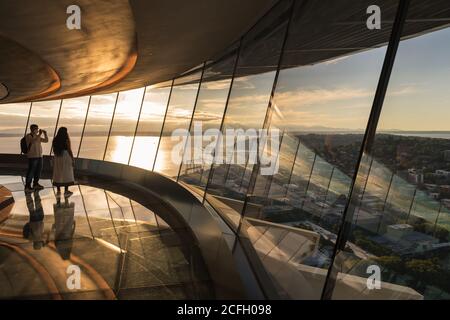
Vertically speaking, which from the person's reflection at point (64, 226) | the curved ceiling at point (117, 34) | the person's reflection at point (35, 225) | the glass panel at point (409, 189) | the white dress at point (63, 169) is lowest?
the person's reflection at point (35, 225)

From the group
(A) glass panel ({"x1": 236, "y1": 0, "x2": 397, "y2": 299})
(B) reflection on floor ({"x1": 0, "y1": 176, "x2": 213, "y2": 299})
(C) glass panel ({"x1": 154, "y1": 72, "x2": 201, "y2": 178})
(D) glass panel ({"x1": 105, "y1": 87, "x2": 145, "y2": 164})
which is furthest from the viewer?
(D) glass panel ({"x1": 105, "y1": 87, "x2": 145, "y2": 164})

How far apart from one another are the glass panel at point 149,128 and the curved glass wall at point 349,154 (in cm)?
1122

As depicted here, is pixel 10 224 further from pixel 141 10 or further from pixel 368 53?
pixel 368 53

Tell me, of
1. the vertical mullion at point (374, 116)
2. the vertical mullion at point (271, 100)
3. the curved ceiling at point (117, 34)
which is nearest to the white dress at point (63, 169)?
the curved ceiling at point (117, 34)

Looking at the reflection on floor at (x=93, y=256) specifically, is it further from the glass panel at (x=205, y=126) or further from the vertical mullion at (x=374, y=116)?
the glass panel at (x=205, y=126)

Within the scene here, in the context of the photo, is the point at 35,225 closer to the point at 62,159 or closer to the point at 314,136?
the point at 62,159

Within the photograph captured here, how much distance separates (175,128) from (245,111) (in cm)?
1113

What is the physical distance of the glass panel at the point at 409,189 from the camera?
372cm

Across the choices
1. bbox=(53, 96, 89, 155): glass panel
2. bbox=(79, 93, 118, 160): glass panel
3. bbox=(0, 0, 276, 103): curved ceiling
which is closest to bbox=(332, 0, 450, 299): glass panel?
bbox=(0, 0, 276, 103): curved ceiling

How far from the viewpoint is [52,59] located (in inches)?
356

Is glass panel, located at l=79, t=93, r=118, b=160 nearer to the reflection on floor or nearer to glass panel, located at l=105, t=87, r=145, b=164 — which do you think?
glass panel, located at l=105, t=87, r=145, b=164

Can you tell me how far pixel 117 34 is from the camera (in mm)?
7191

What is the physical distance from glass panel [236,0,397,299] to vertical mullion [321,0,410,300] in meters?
0.22

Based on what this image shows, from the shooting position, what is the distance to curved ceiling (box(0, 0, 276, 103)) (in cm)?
538
